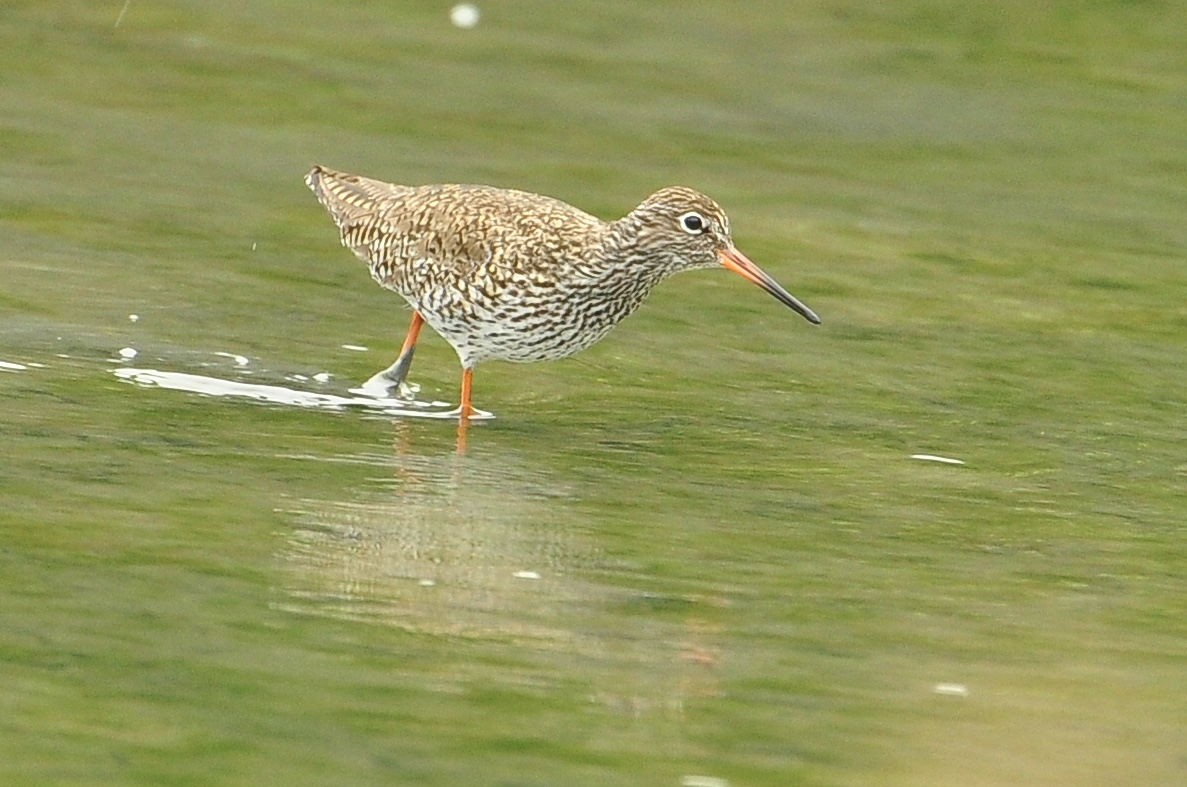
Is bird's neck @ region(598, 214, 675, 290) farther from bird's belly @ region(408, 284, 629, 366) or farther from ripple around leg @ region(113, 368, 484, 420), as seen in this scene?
ripple around leg @ region(113, 368, 484, 420)

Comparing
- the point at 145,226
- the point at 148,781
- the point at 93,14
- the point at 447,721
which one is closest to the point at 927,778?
the point at 447,721

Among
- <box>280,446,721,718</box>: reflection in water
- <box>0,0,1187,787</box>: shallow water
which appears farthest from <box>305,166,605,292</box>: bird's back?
<box>280,446,721,718</box>: reflection in water

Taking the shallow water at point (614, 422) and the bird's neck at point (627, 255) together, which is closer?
the shallow water at point (614, 422)

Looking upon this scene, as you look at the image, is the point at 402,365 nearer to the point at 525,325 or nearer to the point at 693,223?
the point at 525,325

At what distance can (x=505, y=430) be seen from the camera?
11578 mm

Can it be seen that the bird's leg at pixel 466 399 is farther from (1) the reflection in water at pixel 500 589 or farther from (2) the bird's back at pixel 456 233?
(1) the reflection in water at pixel 500 589

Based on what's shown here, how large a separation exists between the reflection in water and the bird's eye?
6.26 feet

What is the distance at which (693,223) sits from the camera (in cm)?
1175

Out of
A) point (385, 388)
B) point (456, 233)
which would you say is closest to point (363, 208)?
point (456, 233)

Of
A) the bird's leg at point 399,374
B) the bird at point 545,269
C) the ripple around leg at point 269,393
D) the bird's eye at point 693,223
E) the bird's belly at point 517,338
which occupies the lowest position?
the ripple around leg at point 269,393

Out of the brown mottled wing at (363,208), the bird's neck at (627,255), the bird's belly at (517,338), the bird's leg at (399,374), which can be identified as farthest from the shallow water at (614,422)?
the bird's neck at (627,255)

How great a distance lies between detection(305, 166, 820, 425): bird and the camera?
11.7m

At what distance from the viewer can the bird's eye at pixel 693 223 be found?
11.7m

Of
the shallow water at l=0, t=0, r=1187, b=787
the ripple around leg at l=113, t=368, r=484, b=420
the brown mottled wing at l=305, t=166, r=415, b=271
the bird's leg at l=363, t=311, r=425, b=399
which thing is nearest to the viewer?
the shallow water at l=0, t=0, r=1187, b=787
